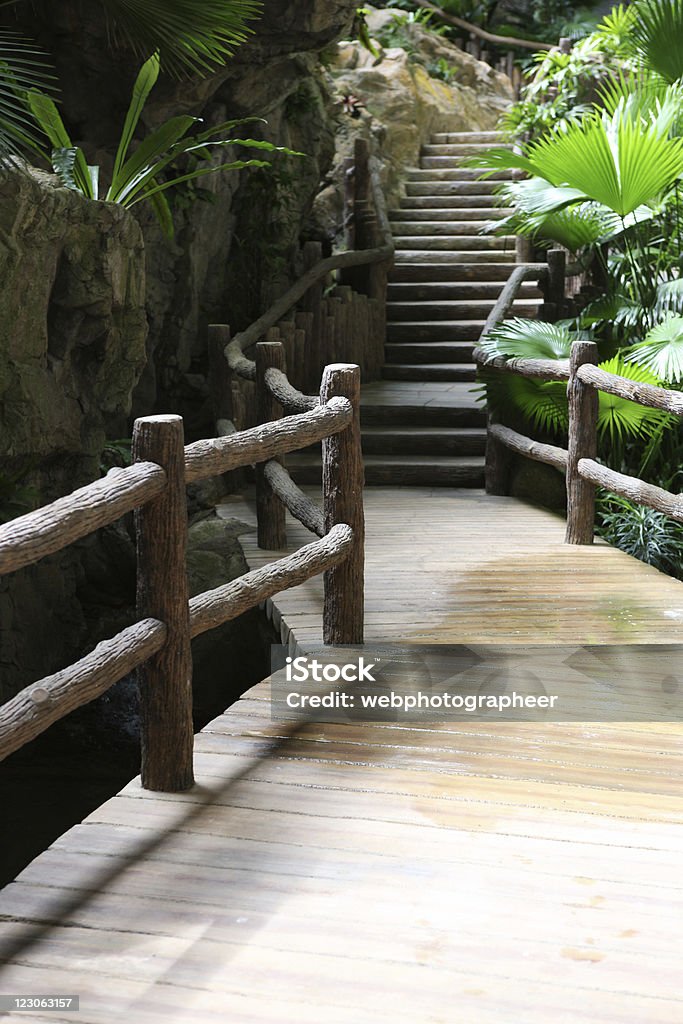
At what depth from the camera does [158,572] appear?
2.58 meters

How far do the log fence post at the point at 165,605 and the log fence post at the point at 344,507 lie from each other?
3.23ft

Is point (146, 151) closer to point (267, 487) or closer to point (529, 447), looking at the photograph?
point (267, 487)

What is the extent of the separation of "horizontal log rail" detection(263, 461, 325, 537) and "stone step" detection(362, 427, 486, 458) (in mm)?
1902

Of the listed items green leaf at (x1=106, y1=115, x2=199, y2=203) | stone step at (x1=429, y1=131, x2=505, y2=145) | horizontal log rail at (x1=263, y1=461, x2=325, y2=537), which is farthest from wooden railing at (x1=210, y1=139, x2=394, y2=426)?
stone step at (x1=429, y1=131, x2=505, y2=145)

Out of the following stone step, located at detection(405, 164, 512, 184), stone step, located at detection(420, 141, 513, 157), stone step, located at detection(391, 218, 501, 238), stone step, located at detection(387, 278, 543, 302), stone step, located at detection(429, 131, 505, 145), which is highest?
stone step, located at detection(429, 131, 505, 145)

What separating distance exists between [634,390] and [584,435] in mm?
530

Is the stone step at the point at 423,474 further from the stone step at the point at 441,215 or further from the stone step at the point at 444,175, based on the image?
the stone step at the point at 444,175

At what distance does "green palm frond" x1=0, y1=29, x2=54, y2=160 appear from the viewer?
405cm

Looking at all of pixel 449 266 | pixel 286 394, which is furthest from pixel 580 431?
pixel 449 266

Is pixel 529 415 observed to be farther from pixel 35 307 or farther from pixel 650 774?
pixel 650 774

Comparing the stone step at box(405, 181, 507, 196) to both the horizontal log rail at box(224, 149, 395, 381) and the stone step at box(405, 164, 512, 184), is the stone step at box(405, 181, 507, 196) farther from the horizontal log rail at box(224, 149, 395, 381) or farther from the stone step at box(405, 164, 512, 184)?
the horizontal log rail at box(224, 149, 395, 381)

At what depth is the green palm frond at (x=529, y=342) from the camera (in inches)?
222

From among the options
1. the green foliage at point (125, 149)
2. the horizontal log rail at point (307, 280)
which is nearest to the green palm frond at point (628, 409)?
the horizontal log rail at point (307, 280)

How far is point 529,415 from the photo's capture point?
5781 millimetres
